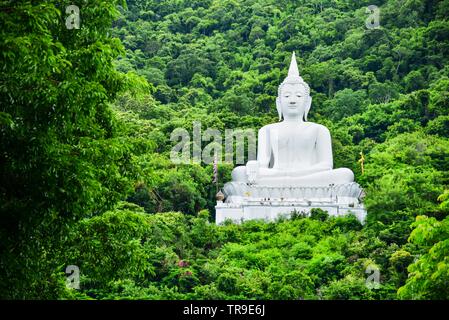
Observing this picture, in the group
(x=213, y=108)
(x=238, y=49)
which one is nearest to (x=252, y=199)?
(x=213, y=108)

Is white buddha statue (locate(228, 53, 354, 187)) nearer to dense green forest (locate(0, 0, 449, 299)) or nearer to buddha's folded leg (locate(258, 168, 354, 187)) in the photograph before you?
buddha's folded leg (locate(258, 168, 354, 187))

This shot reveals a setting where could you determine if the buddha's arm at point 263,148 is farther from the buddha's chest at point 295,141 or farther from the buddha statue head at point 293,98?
the buddha statue head at point 293,98

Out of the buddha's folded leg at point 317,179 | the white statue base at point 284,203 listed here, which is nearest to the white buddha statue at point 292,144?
the buddha's folded leg at point 317,179

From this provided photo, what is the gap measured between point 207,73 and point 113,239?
3427 cm

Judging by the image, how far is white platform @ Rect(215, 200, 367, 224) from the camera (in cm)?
2562

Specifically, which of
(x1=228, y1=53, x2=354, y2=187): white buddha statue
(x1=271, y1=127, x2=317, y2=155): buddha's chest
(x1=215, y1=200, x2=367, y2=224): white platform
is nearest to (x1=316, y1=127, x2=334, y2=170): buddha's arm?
(x1=228, y1=53, x2=354, y2=187): white buddha statue

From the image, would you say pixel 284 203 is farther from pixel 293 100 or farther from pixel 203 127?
pixel 203 127

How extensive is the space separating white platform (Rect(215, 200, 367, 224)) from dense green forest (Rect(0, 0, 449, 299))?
66 cm

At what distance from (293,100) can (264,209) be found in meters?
3.88

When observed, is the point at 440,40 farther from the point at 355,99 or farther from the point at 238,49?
the point at 238,49

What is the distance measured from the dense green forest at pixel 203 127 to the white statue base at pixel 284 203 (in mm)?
633

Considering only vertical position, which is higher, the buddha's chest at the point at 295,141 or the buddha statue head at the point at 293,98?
the buddha statue head at the point at 293,98

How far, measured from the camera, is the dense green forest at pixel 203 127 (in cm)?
1044
